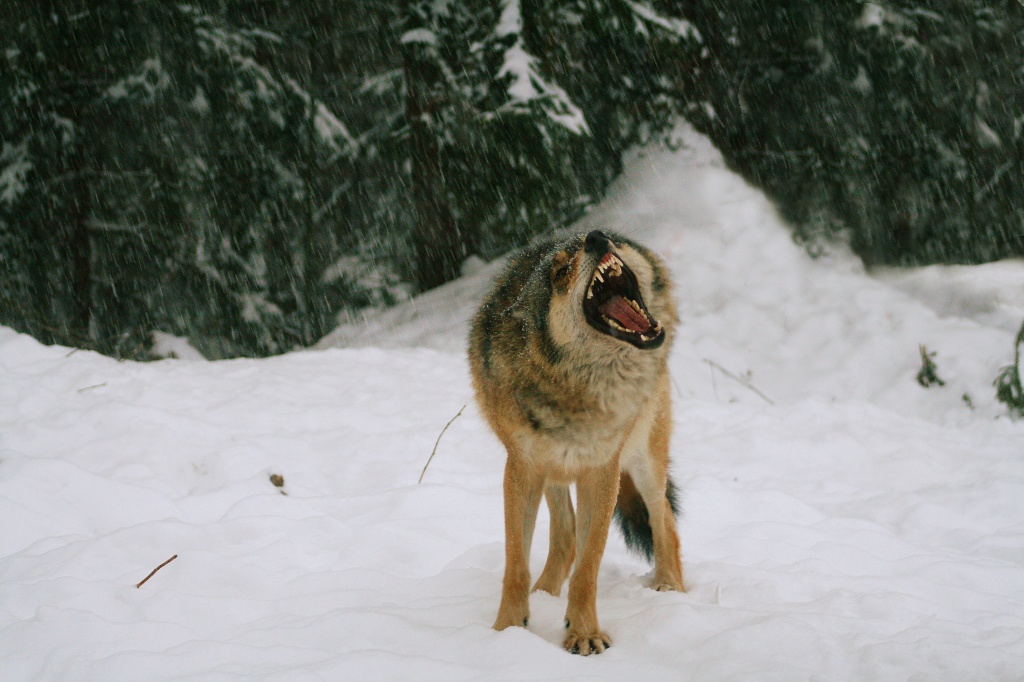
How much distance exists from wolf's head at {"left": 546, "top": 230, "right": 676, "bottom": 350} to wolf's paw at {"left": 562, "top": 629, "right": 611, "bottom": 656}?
1.08m

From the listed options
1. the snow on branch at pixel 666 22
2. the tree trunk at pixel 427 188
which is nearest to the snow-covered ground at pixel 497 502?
the tree trunk at pixel 427 188

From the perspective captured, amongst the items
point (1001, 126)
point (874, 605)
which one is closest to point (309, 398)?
point (874, 605)

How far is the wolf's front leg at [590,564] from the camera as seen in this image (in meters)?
2.41

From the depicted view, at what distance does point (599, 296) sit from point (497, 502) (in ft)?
7.21

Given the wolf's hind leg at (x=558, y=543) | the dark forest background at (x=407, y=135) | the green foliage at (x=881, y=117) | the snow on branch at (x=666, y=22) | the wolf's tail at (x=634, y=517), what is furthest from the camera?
the snow on branch at (x=666, y=22)

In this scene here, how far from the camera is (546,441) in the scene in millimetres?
2533

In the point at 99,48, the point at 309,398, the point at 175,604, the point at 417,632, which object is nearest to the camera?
the point at 417,632

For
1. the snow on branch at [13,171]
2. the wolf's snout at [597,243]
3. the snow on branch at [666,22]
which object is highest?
the snow on branch at [666,22]

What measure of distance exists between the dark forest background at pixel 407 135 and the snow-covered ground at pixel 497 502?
40.9 inches

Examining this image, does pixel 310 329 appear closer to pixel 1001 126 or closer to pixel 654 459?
pixel 654 459

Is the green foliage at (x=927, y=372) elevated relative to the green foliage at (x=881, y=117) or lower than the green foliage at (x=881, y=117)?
lower

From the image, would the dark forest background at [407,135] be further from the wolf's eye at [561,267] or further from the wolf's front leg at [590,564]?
the wolf's front leg at [590,564]

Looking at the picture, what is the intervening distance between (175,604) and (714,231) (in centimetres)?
779

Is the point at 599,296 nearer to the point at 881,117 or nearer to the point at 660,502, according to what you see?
the point at 660,502
